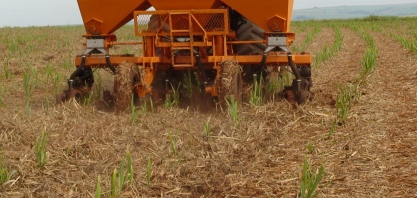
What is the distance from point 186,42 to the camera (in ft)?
17.7

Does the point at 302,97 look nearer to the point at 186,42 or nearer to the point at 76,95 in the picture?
the point at 186,42

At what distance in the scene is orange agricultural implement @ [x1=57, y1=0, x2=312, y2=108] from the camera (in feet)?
17.2

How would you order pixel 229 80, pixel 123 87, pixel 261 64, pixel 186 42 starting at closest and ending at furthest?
pixel 229 80, pixel 123 87, pixel 261 64, pixel 186 42

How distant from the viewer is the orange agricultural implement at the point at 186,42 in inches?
206

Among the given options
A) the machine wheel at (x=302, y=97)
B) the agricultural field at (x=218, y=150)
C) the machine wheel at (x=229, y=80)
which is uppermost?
the machine wheel at (x=229, y=80)

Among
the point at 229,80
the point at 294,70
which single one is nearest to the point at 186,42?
the point at 229,80

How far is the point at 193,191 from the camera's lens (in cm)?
301

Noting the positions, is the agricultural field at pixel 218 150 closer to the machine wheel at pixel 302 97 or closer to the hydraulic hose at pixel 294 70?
the machine wheel at pixel 302 97

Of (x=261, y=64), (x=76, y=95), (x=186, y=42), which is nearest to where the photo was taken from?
(x=261, y=64)

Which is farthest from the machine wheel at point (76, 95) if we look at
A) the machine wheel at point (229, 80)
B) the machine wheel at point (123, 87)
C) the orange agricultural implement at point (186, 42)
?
the machine wheel at point (229, 80)

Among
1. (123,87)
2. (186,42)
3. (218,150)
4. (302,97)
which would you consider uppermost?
(186,42)

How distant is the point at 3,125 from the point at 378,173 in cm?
282

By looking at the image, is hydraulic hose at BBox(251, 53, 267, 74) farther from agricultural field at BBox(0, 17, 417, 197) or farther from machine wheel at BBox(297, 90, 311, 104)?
machine wheel at BBox(297, 90, 311, 104)

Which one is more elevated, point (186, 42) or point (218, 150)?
point (186, 42)
